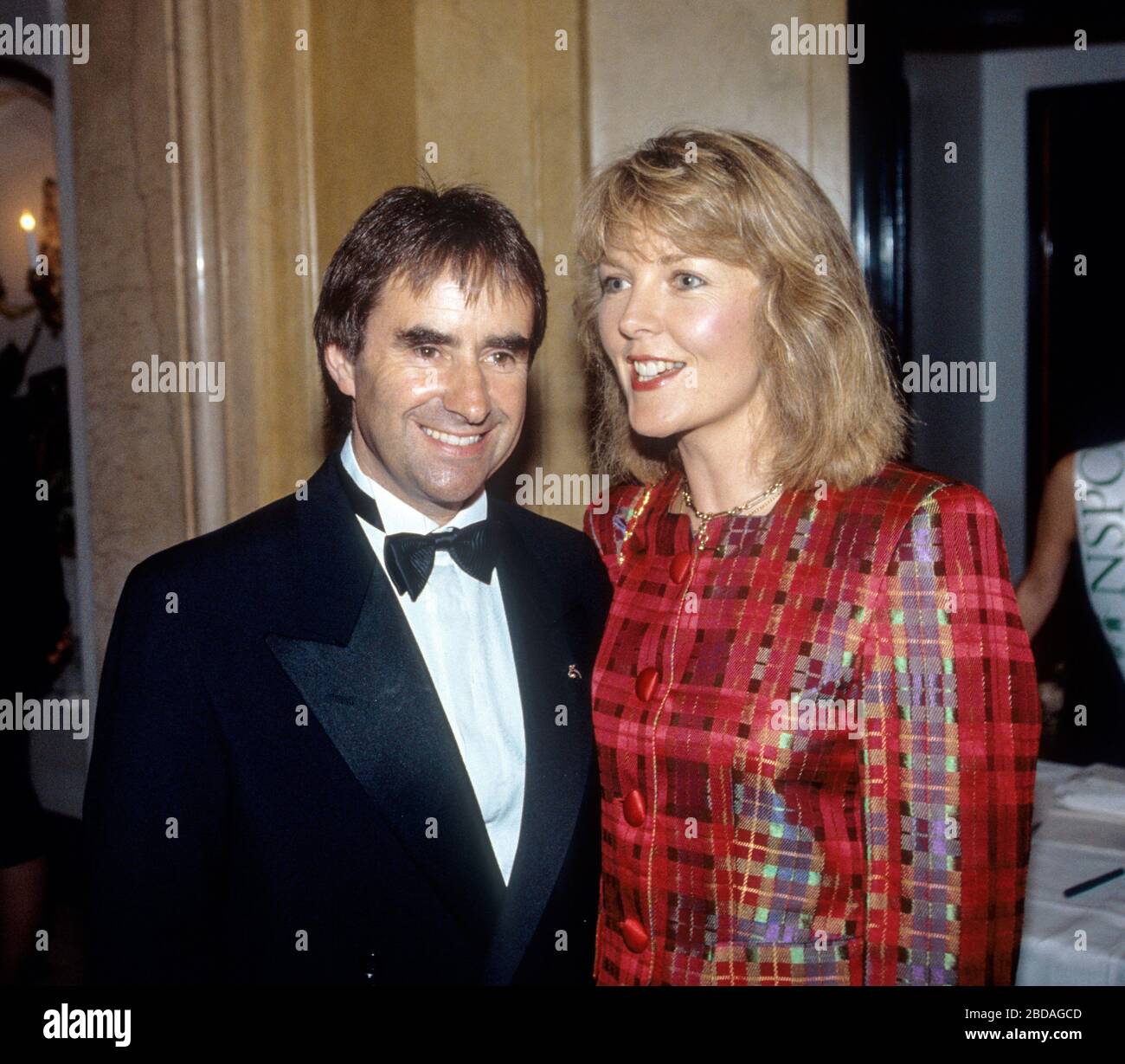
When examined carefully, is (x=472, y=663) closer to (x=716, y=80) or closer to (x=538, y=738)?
(x=538, y=738)

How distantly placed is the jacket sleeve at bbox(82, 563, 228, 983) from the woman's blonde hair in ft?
3.16

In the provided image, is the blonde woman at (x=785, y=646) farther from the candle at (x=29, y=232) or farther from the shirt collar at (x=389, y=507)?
the candle at (x=29, y=232)

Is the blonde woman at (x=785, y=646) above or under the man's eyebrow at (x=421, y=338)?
under

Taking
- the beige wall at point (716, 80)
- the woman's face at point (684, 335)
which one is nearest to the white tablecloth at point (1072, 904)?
the woman's face at point (684, 335)

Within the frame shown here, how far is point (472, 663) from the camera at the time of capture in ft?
5.92

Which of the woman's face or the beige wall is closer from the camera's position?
the woman's face

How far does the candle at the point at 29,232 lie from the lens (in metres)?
5.23

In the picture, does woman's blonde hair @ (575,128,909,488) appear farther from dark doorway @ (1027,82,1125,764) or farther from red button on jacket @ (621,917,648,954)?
dark doorway @ (1027,82,1125,764)

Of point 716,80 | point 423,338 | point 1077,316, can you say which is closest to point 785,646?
point 423,338

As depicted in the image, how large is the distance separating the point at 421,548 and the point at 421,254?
45 cm

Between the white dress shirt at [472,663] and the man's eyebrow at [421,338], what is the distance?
23 centimetres

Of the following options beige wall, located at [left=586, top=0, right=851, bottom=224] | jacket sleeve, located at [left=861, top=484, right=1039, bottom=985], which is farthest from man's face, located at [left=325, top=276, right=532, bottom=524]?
beige wall, located at [left=586, top=0, right=851, bottom=224]

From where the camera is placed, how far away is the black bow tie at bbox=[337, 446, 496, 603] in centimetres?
171
